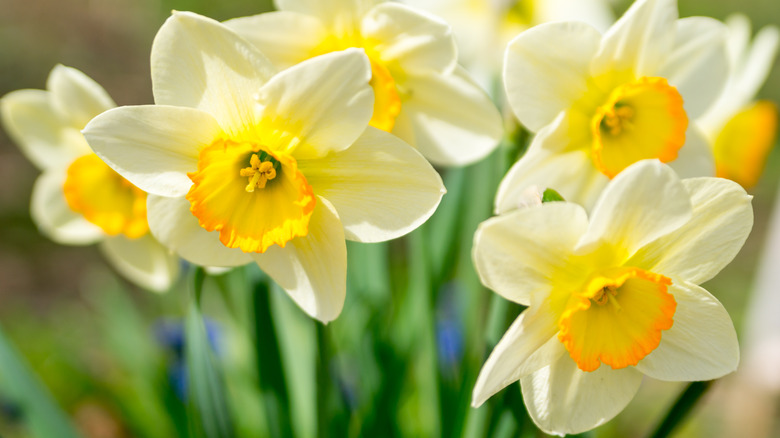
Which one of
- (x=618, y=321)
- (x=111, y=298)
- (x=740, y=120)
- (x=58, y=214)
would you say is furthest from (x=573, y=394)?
(x=111, y=298)

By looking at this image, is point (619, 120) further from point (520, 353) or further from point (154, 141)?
point (154, 141)

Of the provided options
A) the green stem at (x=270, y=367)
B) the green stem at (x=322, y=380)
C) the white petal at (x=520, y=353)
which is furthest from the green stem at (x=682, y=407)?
the green stem at (x=270, y=367)

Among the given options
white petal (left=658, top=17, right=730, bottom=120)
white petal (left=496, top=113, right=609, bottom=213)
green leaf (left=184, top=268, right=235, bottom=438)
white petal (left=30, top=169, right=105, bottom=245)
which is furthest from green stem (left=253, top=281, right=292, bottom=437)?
white petal (left=658, top=17, right=730, bottom=120)

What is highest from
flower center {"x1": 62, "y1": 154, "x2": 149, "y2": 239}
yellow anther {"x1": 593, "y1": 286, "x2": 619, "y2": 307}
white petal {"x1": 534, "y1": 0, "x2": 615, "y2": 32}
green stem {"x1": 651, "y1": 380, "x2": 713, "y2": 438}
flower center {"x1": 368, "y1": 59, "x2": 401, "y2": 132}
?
flower center {"x1": 368, "y1": 59, "x2": 401, "y2": 132}

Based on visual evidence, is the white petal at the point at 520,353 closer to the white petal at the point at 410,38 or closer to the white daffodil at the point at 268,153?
the white daffodil at the point at 268,153

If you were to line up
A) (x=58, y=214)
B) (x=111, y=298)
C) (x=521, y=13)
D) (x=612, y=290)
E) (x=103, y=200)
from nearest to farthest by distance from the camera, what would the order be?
(x=612, y=290), (x=103, y=200), (x=58, y=214), (x=521, y=13), (x=111, y=298)

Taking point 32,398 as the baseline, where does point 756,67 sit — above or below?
above

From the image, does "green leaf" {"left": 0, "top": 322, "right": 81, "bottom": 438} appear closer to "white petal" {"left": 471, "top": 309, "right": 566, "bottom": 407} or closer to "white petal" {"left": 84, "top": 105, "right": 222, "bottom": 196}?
"white petal" {"left": 84, "top": 105, "right": 222, "bottom": 196}
